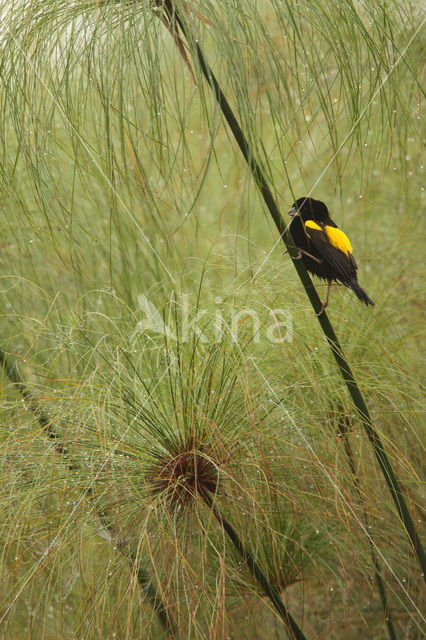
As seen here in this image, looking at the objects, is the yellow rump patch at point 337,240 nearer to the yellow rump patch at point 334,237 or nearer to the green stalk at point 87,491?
the yellow rump patch at point 334,237

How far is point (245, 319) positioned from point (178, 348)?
18 cm

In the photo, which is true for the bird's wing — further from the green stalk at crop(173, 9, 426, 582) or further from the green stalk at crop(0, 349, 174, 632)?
the green stalk at crop(0, 349, 174, 632)

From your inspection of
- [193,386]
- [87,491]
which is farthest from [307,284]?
[87,491]

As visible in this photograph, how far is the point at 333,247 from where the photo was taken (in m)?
1.03

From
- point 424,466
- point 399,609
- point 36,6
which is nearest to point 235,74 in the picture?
point 36,6

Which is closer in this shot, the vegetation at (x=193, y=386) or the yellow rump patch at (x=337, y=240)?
the vegetation at (x=193, y=386)

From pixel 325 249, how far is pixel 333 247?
1cm

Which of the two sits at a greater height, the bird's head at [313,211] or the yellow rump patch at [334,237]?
the bird's head at [313,211]

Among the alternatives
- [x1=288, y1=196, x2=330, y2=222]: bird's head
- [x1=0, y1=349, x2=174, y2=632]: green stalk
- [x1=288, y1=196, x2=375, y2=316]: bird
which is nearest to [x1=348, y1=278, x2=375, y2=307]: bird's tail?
[x1=288, y1=196, x2=375, y2=316]: bird

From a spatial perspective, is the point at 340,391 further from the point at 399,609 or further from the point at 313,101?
the point at 313,101

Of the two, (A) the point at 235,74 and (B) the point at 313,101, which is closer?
(A) the point at 235,74

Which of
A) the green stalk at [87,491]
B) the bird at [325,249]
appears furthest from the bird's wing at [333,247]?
the green stalk at [87,491]

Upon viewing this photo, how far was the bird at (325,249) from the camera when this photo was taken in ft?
3.38

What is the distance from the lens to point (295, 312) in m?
1.25
